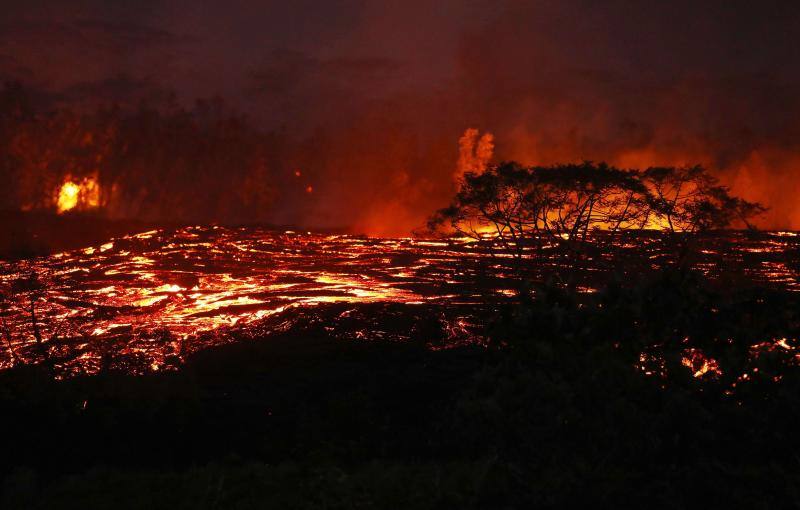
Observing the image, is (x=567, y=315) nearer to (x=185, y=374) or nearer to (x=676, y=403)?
(x=676, y=403)

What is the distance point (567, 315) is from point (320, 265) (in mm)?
70846

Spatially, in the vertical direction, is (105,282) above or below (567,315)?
below

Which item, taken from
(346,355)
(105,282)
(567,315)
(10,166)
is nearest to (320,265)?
(105,282)

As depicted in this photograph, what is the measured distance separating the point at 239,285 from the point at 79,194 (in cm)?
8417

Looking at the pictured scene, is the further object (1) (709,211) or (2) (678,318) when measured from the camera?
(1) (709,211)

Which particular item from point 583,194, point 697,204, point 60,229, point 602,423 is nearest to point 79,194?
point 60,229

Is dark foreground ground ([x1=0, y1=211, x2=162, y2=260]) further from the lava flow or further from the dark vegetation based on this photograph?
the dark vegetation

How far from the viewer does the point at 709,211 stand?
29.3m

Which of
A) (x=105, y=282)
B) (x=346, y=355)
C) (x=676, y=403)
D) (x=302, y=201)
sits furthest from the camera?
(x=302, y=201)

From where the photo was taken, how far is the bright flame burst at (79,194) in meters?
134

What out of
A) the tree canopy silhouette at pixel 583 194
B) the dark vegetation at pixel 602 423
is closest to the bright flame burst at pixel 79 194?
the tree canopy silhouette at pixel 583 194

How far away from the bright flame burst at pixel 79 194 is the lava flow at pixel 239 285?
3645 centimetres

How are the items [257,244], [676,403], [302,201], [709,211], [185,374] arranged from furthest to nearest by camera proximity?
[302,201]
[257,244]
[709,211]
[185,374]
[676,403]

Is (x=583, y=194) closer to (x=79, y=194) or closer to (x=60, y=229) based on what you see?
(x=60, y=229)
